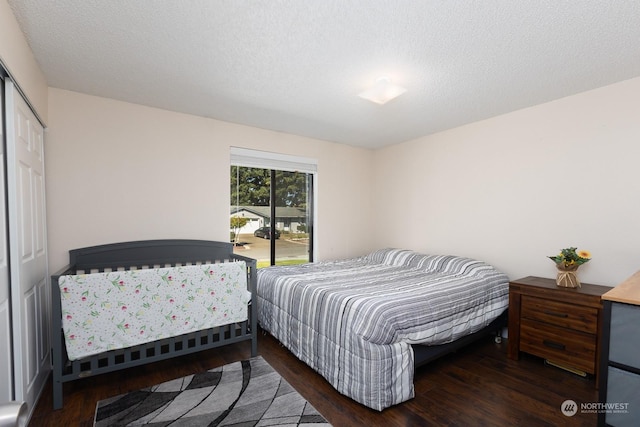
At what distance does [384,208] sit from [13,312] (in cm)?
387

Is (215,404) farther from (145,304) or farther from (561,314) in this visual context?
(561,314)

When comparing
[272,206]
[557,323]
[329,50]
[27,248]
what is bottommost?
[557,323]

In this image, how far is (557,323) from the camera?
226 cm

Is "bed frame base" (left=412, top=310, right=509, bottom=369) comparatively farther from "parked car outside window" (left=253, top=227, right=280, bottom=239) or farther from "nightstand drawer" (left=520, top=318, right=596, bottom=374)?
"parked car outside window" (left=253, top=227, right=280, bottom=239)

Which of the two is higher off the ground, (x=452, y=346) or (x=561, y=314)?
(x=561, y=314)

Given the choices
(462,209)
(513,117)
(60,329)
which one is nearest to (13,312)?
(60,329)

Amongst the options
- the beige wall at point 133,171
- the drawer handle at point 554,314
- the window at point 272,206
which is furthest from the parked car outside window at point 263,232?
the drawer handle at point 554,314

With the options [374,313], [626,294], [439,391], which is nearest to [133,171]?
[374,313]

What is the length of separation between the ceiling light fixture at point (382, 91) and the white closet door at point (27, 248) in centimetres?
222

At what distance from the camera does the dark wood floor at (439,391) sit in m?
1.77

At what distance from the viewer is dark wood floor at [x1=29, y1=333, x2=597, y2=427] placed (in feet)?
5.80

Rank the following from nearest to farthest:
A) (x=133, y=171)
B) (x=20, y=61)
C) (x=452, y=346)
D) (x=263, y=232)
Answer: (x=20, y=61)
(x=452, y=346)
(x=133, y=171)
(x=263, y=232)

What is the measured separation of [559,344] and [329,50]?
8.92 ft

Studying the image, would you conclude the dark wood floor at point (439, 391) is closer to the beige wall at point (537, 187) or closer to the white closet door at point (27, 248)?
the white closet door at point (27, 248)
